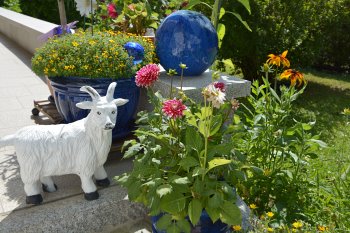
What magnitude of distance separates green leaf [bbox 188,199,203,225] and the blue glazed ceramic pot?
4.15 ft

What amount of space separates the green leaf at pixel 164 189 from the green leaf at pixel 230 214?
1.02ft

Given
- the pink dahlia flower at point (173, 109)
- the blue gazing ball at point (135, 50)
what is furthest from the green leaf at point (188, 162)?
the blue gazing ball at point (135, 50)

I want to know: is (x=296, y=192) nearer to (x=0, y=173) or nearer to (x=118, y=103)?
(x=118, y=103)

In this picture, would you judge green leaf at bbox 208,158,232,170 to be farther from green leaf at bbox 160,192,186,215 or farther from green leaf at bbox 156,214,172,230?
green leaf at bbox 156,214,172,230

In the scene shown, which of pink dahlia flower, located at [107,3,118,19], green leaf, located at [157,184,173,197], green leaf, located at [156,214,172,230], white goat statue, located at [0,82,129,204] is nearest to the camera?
green leaf, located at [157,184,173,197]

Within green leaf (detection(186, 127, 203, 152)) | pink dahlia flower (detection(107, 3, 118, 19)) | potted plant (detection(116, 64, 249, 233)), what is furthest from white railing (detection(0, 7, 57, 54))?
green leaf (detection(186, 127, 203, 152))

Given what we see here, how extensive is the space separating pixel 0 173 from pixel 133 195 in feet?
4.21

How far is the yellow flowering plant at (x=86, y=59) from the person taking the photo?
9.01 feet

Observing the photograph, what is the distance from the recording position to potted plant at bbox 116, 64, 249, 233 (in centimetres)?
205

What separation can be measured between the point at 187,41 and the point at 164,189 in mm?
1291

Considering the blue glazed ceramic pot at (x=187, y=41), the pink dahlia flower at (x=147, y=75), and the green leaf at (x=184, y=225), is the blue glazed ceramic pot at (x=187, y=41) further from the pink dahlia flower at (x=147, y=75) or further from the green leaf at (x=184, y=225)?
the green leaf at (x=184, y=225)

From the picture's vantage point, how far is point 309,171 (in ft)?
9.38

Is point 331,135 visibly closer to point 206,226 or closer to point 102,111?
point 206,226

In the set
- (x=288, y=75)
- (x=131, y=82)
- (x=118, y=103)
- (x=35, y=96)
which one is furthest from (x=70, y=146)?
(x=35, y=96)
